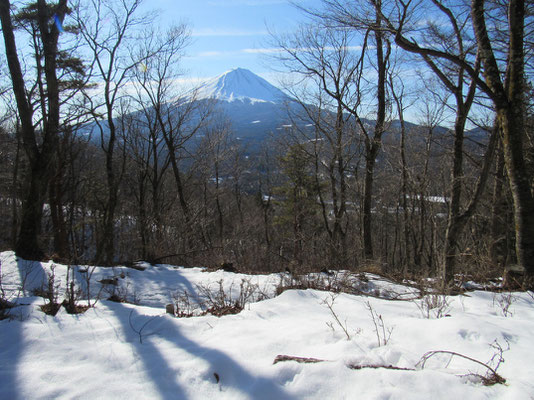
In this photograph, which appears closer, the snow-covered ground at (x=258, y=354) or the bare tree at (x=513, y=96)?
the snow-covered ground at (x=258, y=354)

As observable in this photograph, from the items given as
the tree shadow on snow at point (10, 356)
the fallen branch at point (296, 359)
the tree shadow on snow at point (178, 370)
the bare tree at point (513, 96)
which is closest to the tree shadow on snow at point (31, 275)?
the tree shadow on snow at point (10, 356)

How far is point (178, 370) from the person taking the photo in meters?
1.86

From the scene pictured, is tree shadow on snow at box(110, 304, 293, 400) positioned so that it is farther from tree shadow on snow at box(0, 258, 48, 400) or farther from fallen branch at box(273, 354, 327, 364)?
tree shadow on snow at box(0, 258, 48, 400)

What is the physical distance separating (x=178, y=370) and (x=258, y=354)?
0.53m

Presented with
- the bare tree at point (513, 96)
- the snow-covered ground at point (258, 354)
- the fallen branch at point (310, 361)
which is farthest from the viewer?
the bare tree at point (513, 96)

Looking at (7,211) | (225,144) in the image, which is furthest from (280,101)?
(7,211)

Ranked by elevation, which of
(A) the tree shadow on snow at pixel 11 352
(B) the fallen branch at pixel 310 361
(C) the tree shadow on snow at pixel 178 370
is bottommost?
(C) the tree shadow on snow at pixel 178 370

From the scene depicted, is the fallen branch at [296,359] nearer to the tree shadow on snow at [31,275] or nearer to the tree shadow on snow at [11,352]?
the tree shadow on snow at [11,352]

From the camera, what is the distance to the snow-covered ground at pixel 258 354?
5.25 ft

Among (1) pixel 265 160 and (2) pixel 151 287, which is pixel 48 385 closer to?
(2) pixel 151 287

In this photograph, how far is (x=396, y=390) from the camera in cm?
153

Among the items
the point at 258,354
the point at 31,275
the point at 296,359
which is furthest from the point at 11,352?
the point at 31,275

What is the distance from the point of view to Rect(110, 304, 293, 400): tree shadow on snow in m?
1.64

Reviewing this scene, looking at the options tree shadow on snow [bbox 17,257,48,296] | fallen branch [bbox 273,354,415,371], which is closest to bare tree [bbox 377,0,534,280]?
fallen branch [bbox 273,354,415,371]
